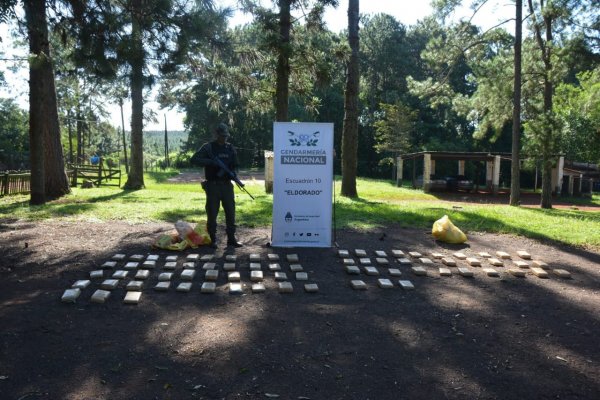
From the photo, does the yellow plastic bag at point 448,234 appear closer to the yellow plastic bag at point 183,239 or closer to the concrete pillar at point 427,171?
the yellow plastic bag at point 183,239

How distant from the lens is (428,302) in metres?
5.47

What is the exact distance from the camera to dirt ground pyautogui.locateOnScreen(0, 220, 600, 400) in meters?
3.45

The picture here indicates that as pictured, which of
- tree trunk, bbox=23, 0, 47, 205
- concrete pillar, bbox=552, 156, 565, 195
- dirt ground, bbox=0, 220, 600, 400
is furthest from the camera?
concrete pillar, bbox=552, 156, 565, 195

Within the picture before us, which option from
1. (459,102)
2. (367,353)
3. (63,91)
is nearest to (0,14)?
(367,353)

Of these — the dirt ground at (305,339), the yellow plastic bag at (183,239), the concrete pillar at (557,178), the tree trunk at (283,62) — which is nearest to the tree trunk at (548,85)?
the tree trunk at (283,62)

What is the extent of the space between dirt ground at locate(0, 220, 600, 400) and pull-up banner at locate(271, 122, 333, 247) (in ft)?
3.44

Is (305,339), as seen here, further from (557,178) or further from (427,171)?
(557,178)

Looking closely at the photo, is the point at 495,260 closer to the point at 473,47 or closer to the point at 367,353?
the point at 367,353

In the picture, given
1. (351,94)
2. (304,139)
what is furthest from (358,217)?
(351,94)

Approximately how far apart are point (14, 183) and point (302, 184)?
44.0 feet

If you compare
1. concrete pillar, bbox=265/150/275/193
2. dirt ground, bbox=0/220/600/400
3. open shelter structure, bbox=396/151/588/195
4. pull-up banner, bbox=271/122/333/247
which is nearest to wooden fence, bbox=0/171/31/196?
concrete pillar, bbox=265/150/275/193

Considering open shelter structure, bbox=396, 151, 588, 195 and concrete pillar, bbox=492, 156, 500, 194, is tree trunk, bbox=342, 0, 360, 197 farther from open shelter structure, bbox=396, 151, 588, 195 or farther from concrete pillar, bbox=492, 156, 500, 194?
concrete pillar, bbox=492, 156, 500, 194

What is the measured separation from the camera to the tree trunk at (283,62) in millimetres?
14323

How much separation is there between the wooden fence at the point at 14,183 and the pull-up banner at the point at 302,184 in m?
12.6
